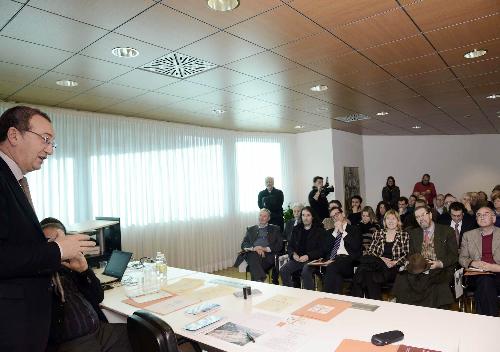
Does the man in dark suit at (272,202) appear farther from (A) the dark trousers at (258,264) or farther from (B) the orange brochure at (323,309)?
(B) the orange brochure at (323,309)

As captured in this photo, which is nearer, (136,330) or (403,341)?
(136,330)

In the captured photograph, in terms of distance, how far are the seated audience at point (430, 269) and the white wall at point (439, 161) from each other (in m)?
6.10

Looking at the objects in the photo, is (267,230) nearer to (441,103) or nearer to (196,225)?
(196,225)

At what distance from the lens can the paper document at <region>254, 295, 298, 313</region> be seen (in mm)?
2262

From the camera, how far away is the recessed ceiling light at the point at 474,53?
359 centimetres

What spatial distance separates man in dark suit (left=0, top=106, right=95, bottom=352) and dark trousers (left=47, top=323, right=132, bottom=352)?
36.5 inches

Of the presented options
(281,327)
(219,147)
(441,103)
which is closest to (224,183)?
(219,147)

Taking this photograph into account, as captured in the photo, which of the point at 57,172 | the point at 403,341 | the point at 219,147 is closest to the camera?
the point at 403,341

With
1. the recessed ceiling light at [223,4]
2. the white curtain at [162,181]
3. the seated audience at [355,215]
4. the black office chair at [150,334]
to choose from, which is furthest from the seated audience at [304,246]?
the black office chair at [150,334]

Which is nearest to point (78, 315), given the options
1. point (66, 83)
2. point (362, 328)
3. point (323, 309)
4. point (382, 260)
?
point (323, 309)

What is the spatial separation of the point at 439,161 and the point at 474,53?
7156mm

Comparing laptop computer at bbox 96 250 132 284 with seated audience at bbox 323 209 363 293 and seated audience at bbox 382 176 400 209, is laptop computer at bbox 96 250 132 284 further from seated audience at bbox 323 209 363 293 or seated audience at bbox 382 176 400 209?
seated audience at bbox 382 176 400 209

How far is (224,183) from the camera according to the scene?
24.9 feet

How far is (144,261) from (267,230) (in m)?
1.97
